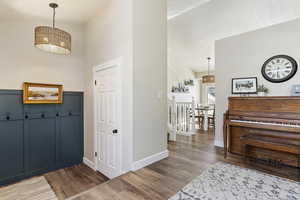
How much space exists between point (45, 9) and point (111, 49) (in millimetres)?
1354

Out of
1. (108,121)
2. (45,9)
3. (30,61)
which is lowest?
(108,121)

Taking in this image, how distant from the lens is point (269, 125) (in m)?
2.52

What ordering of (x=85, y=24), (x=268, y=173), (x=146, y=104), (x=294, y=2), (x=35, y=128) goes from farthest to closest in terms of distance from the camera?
(x=85, y=24), (x=35, y=128), (x=294, y=2), (x=146, y=104), (x=268, y=173)

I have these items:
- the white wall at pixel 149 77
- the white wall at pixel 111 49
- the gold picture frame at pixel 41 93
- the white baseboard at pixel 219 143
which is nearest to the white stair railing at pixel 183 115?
the white baseboard at pixel 219 143

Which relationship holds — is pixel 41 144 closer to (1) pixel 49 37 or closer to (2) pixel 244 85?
(1) pixel 49 37

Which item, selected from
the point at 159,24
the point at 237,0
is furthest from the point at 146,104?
the point at 237,0

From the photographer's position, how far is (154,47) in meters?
2.83

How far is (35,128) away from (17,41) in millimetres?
1734

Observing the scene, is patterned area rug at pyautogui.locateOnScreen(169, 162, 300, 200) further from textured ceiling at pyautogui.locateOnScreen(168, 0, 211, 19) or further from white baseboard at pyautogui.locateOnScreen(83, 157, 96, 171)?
textured ceiling at pyautogui.locateOnScreen(168, 0, 211, 19)

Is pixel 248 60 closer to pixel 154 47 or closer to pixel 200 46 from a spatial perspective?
pixel 154 47

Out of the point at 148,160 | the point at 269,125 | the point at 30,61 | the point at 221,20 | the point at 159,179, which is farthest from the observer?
the point at 221,20

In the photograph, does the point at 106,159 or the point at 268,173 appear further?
the point at 106,159

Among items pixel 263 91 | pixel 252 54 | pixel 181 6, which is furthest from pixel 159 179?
pixel 181 6

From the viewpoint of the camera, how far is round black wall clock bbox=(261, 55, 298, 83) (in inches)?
111
